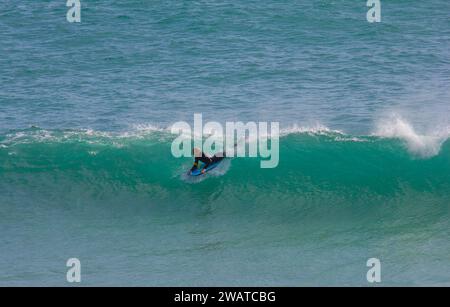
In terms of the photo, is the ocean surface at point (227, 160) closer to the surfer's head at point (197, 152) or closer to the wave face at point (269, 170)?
the wave face at point (269, 170)

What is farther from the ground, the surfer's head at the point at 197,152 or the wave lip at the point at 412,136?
the wave lip at the point at 412,136

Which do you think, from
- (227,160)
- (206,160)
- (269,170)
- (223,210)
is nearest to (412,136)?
(269,170)

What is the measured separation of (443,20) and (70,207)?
69.0 feet

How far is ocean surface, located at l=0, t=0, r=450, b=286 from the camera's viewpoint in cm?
2442

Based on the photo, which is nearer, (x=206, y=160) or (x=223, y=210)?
(x=223, y=210)

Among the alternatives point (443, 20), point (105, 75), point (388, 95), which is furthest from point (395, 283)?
point (443, 20)

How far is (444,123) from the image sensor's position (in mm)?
31906

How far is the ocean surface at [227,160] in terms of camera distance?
24422mm

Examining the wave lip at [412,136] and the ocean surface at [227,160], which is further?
the wave lip at [412,136]

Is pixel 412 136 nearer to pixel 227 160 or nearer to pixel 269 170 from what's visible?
pixel 269 170

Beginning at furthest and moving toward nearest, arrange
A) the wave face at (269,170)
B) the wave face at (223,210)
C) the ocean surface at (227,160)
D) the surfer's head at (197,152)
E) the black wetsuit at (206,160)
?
the wave face at (269,170), the black wetsuit at (206,160), the surfer's head at (197,152), the ocean surface at (227,160), the wave face at (223,210)

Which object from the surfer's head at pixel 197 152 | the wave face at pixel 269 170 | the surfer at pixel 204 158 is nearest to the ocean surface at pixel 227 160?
the wave face at pixel 269 170

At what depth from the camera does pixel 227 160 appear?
29.6 meters
